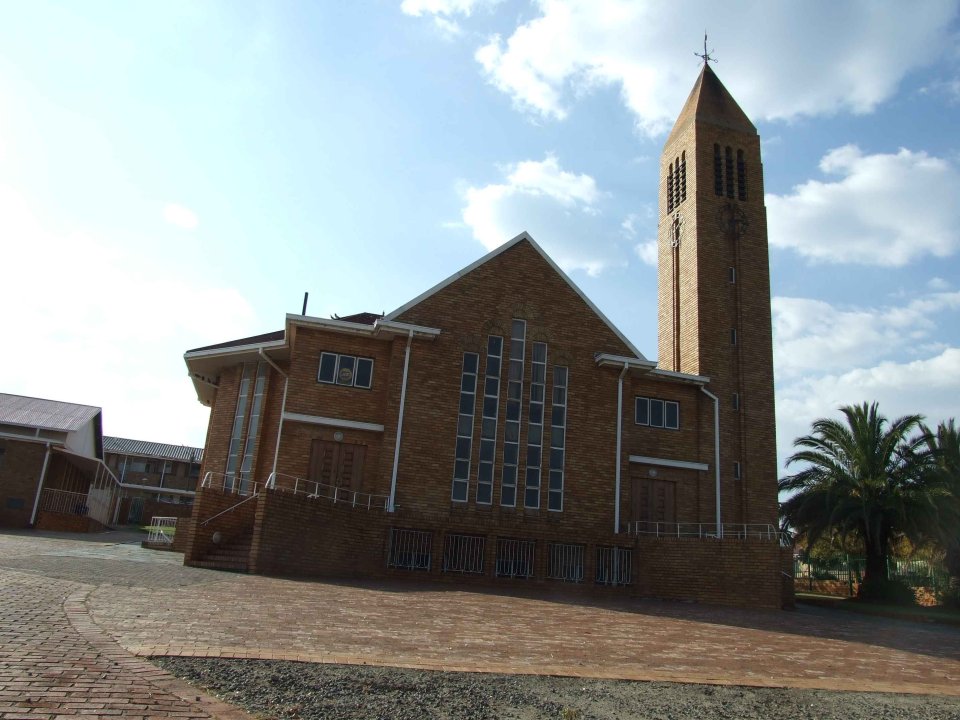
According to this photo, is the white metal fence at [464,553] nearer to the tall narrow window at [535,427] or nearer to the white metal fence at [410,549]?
the white metal fence at [410,549]

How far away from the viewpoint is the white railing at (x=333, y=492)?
21.9 m

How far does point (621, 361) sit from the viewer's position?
2522 cm

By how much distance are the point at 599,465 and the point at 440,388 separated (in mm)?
5682

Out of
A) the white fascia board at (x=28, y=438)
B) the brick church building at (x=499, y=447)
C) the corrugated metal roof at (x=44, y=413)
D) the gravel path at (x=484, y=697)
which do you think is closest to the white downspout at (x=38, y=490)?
the white fascia board at (x=28, y=438)

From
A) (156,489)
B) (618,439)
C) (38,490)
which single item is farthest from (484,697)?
(156,489)

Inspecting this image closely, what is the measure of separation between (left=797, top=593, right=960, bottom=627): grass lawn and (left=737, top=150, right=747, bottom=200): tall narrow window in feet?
52.3

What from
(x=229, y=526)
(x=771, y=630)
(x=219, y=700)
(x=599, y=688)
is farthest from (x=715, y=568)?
(x=219, y=700)

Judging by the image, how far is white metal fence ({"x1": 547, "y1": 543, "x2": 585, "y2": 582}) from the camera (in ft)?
76.4

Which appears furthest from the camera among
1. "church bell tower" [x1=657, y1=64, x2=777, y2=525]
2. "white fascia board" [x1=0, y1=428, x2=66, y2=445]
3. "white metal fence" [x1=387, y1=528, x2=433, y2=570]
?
"white fascia board" [x1=0, y1=428, x2=66, y2=445]

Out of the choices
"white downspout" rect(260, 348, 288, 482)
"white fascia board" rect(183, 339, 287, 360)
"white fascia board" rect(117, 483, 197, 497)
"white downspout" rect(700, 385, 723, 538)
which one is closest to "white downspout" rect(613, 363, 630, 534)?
"white downspout" rect(700, 385, 723, 538)

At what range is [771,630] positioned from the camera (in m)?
14.7

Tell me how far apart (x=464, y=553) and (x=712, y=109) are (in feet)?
72.0

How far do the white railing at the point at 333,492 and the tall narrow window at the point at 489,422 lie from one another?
312 centimetres

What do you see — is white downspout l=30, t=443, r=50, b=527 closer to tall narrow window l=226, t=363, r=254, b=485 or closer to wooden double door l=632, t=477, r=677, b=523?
tall narrow window l=226, t=363, r=254, b=485
